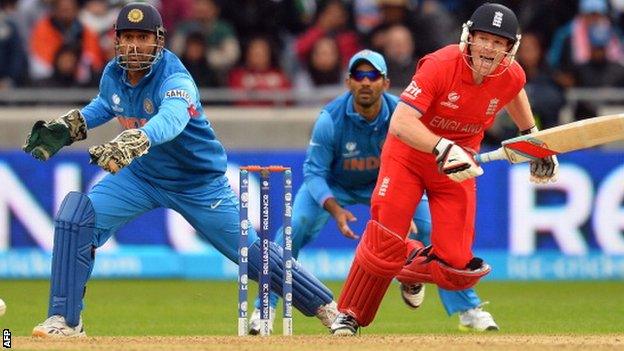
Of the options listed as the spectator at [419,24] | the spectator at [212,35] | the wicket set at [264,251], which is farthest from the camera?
the spectator at [212,35]

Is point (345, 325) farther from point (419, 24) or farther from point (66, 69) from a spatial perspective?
point (419, 24)

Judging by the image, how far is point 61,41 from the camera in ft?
58.9

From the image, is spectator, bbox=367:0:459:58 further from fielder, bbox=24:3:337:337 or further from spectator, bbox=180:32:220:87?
fielder, bbox=24:3:337:337

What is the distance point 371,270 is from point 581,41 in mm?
8559

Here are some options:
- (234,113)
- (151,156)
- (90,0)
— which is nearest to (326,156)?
(151,156)

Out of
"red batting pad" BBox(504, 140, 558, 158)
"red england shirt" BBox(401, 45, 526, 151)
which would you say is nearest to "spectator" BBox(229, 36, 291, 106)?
"red england shirt" BBox(401, 45, 526, 151)

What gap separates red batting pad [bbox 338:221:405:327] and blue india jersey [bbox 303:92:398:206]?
55.2 inches

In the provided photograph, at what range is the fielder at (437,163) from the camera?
1016 centimetres

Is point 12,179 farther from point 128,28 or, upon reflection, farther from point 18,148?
point 128,28

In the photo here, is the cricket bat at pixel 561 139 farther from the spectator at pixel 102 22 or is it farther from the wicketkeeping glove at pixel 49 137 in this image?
the spectator at pixel 102 22

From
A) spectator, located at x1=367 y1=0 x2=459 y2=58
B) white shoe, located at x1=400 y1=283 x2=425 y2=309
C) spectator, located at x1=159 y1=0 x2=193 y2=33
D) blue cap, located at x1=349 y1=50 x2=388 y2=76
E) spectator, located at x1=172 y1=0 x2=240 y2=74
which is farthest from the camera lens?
spectator, located at x1=159 y1=0 x2=193 y2=33

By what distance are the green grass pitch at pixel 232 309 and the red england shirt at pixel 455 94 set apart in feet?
6.35

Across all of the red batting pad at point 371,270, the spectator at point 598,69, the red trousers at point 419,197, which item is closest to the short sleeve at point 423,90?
the red trousers at point 419,197

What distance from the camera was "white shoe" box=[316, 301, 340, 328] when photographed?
10.8 m
